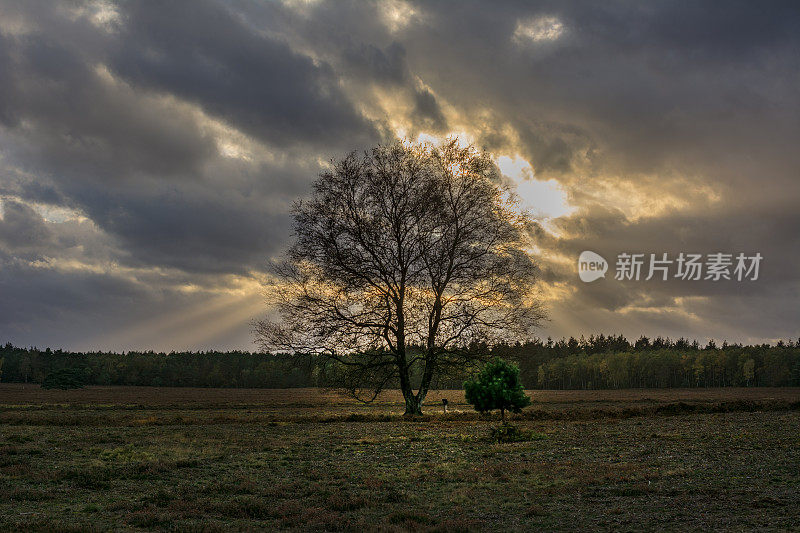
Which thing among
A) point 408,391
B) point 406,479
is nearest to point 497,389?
point 408,391

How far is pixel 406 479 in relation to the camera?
18.2 m

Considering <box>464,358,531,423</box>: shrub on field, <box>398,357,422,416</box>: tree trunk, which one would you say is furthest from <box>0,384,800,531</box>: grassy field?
<box>398,357,422,416</box>: tree trunk

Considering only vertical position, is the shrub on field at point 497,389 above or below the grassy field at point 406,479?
above

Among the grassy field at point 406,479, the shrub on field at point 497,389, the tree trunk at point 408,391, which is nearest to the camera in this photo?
the grassy field at point 406,479

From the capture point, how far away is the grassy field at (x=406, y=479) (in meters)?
12.8

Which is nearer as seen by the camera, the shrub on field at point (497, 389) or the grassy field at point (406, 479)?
the grassy field at point (406, 479)

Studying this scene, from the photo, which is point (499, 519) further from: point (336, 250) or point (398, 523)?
point (336, 250)

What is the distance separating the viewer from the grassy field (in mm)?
12812

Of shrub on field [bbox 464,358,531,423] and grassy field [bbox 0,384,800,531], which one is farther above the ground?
shrub on field [bbox 464,358,531,423]

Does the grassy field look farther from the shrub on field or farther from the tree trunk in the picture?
the tree trunk

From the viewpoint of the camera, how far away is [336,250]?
34469mm

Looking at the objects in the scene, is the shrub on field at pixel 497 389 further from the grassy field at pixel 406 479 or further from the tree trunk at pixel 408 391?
the tree trunk at pixel 408 391

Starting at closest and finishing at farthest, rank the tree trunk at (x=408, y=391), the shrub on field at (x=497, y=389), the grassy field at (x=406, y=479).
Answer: the grassy field at (x=406, y=479) < the shrub on field at (x=497, y=389) < the tree trunk at (x=408, y=391)

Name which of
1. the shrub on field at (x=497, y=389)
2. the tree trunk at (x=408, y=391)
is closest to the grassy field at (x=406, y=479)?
the shrub on field at (x=497, y=389)
